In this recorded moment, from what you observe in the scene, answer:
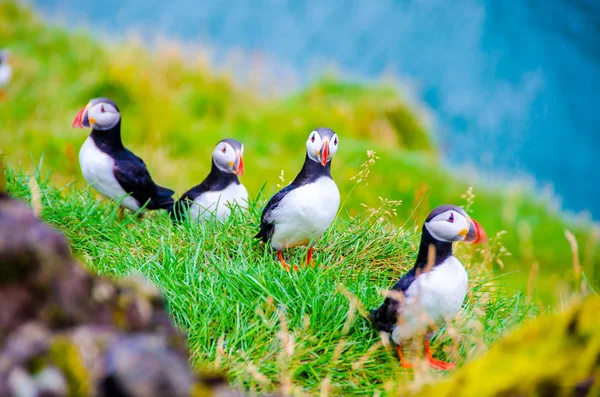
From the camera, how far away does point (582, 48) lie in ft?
44.2

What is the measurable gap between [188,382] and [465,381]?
2.89 feet

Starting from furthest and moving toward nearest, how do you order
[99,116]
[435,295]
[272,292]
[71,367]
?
1. [99,116]
2. [272,292]
3. [435,295]
4. [71,367]

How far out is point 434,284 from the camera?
2.77 meters

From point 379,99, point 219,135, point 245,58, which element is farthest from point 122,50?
point 379,99

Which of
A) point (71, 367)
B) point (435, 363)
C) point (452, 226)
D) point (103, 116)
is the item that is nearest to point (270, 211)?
point (452, 226)

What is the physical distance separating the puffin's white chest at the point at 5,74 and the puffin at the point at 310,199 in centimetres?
801

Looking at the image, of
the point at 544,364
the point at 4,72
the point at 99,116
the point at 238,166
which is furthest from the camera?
the point at 4,72

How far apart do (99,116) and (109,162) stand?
1.03ft

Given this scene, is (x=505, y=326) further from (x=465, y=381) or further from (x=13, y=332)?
(x=13, y=332)

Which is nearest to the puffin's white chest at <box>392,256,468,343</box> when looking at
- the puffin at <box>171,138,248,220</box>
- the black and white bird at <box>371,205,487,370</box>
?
the black and white bird at <box>371,205,487,370</box>

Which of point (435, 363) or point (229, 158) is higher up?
point (229, 158)

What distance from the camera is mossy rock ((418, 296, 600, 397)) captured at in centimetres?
189

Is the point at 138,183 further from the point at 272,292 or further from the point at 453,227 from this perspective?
the point at 453,227

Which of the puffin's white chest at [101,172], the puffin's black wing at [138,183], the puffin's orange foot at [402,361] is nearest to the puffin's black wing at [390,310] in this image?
the puffin's orange foot at [402,361]
